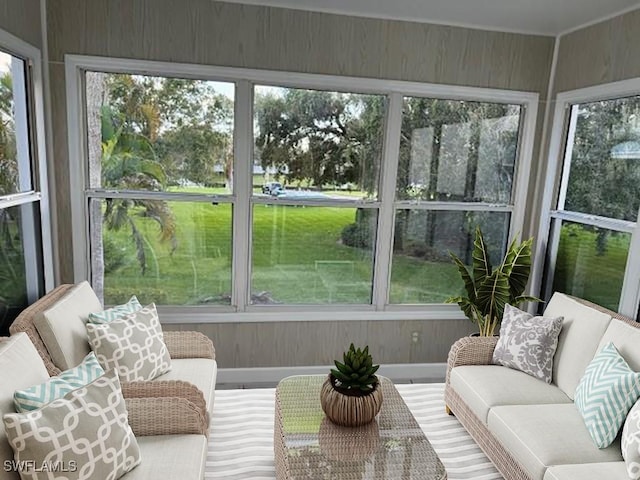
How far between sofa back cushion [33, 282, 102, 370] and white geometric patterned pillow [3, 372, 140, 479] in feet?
1.55

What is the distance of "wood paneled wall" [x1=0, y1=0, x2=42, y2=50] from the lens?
92.9 inches

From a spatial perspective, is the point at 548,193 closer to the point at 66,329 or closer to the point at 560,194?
the point at 560,194

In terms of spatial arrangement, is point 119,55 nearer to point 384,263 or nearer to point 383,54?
point 383,54

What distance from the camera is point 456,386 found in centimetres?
280

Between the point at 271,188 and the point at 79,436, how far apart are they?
215 centimetres

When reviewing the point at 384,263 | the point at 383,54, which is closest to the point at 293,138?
the point at 383,54

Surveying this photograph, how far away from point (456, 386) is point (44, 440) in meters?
2.19

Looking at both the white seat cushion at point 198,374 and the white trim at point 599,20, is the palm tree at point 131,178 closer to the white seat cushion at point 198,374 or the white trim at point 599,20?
the white seat cushion at point 198,374

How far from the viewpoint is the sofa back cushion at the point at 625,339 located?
227 cm

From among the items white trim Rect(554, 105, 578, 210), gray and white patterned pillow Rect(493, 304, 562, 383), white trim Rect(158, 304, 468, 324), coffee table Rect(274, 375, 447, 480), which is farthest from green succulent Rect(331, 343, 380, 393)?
white trim Rect(554, 105, 578, 210)

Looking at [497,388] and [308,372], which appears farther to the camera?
[308,372]

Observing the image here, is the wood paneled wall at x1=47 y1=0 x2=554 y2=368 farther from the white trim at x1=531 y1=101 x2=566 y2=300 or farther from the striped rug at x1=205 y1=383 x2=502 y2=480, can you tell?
the striped rug at x1=205 y1=383 x2=502 y2=480

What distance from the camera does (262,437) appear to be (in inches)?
106

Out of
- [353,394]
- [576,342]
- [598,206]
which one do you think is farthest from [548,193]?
[353,394]
